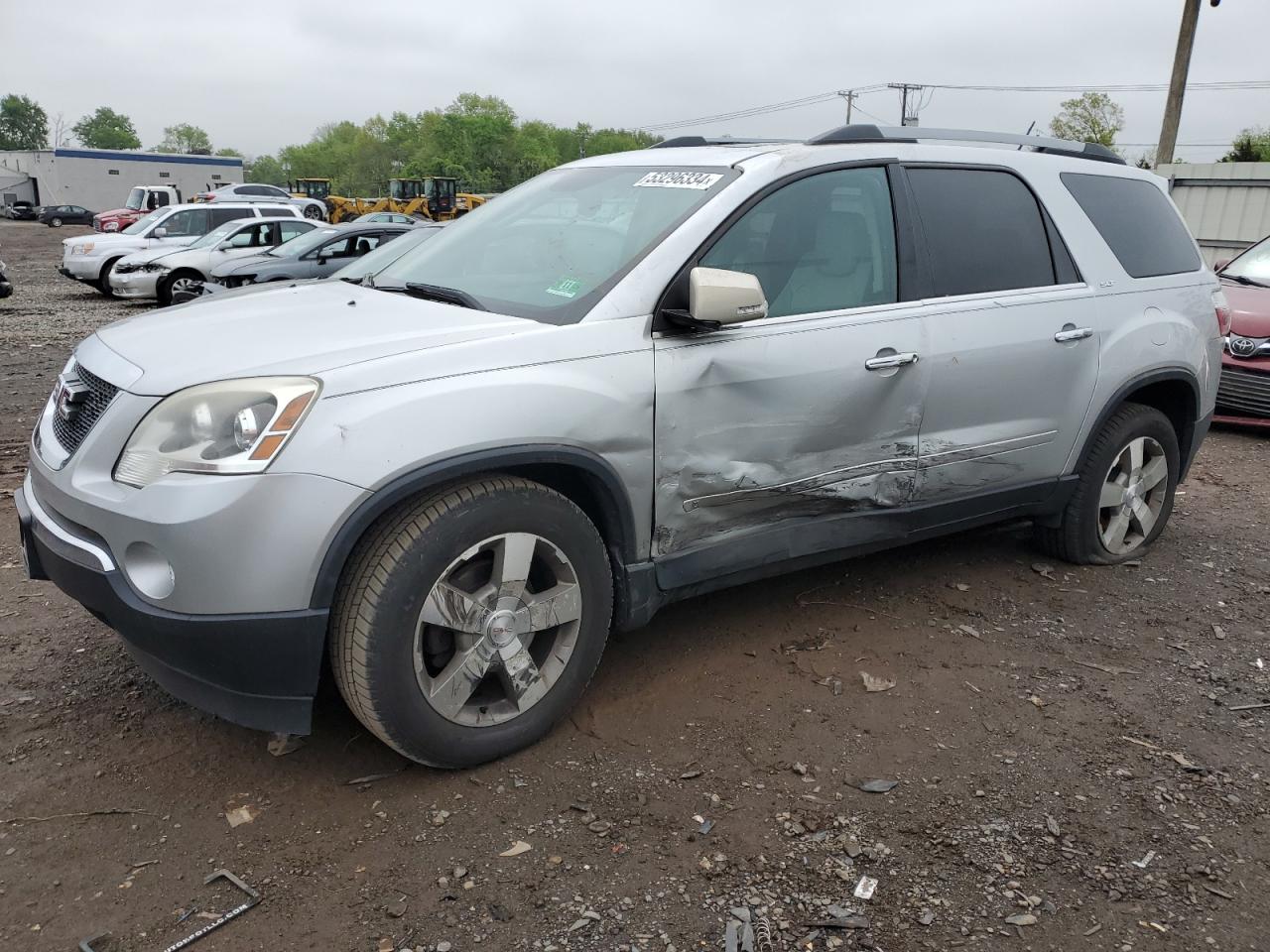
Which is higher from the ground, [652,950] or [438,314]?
[438,314]

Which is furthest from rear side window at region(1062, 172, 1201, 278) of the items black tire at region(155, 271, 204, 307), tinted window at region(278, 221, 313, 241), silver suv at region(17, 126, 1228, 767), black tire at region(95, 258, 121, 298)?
black tire at region(95, 258, 121, 298)

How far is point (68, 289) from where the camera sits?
19953mm

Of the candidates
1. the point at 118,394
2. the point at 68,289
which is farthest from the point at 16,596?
the point at 68,289

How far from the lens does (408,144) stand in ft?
427

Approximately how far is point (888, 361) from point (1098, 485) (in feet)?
5.33

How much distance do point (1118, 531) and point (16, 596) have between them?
4.89 m

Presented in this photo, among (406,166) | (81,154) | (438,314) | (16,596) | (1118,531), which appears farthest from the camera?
(406,166)

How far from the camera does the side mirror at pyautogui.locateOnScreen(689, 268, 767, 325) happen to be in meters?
2.91

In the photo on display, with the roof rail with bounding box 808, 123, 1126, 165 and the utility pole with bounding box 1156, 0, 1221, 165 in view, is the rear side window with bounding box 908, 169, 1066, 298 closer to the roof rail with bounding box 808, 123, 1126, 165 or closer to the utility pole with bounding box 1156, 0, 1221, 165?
the roof rail with bounding box 808, 123, 1126, 165

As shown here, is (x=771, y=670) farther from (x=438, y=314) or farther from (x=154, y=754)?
(x=154, y=754)

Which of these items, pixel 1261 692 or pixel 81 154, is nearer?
pixel 1261 692

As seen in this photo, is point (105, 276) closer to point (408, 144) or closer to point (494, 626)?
point (494, 626)

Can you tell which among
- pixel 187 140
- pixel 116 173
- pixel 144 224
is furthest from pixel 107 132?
pixel 144 224

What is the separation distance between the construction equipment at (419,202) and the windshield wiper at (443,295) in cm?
3706
